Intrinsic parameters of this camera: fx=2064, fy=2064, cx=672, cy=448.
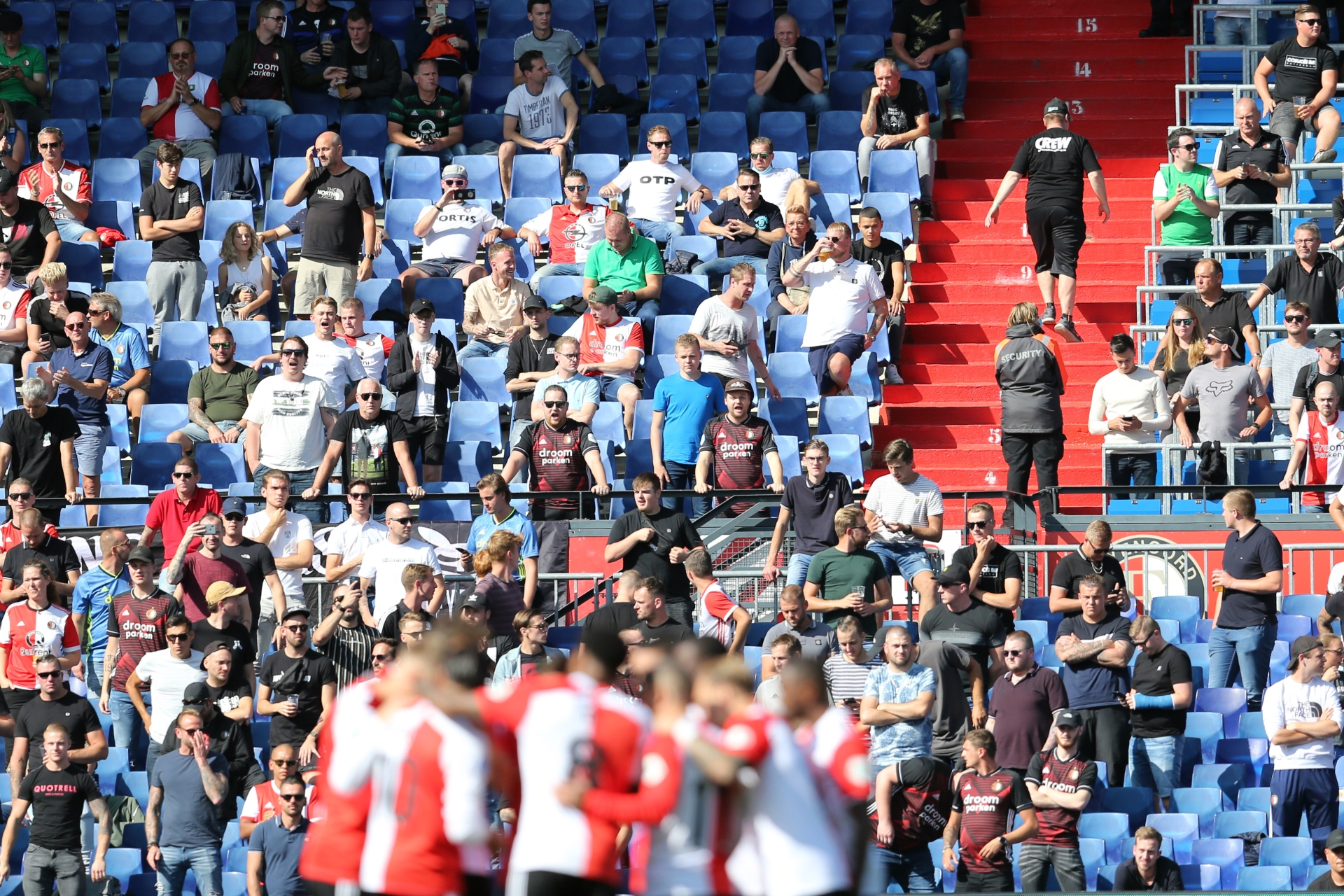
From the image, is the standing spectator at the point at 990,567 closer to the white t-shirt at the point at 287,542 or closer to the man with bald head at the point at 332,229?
the white t-shirt at the point at 287,542


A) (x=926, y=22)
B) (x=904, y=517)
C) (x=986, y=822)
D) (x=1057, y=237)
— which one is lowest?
(x=986, y=822)

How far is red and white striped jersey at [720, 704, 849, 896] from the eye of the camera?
7039mm

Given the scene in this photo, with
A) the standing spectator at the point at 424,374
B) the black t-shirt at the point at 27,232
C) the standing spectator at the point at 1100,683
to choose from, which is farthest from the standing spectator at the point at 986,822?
the black t-shirt at the point at 27,232

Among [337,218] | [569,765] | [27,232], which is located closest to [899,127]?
[337,218]

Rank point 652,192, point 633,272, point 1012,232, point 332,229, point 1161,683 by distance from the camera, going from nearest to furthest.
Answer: point 1161,683
point 633,272
point 332,229
point 652,192
point 1012,232

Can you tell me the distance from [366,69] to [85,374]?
190 inches

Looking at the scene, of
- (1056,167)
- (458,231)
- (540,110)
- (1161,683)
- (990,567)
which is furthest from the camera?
(540,110)

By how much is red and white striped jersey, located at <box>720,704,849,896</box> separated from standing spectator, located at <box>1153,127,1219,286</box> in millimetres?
9758

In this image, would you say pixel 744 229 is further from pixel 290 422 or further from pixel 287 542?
pixel 287 542

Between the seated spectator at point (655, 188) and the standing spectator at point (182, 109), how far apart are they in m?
Answer: 3.71

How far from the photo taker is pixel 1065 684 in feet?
39.2

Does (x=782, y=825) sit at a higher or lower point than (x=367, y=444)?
lower

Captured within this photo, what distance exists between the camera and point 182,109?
18.0 metres

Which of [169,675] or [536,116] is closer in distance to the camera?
[169,675]
